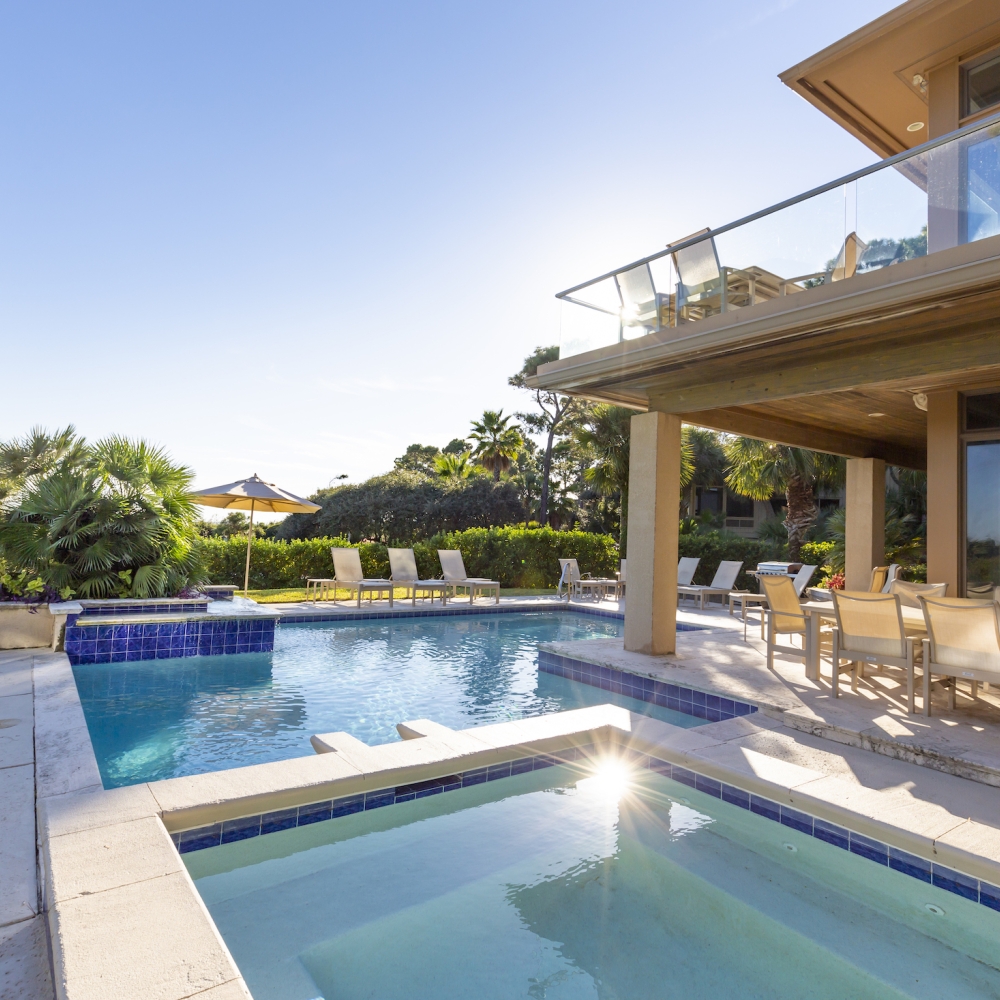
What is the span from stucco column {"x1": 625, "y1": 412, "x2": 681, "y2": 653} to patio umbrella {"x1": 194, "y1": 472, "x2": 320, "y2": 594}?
6565 mm

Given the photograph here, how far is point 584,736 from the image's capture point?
4559 millimetres

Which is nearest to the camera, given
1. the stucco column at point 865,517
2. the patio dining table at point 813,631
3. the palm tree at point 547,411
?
the patio dining table at point 813,631

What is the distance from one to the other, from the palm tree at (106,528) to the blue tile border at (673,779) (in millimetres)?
6348

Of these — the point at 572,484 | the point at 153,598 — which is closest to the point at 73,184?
the point at 153,598

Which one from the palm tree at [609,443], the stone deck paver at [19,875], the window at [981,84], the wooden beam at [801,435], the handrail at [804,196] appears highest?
the window at [981,84]

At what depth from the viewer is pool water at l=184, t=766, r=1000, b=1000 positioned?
249cm

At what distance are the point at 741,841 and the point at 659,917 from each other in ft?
2.85

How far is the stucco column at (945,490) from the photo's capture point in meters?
7.54

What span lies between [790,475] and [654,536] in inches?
438

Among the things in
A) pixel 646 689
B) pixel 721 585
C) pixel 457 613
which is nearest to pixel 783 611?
pixel 646 689

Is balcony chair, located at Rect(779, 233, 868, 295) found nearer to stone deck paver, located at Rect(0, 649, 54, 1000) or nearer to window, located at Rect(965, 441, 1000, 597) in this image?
window, located at Rect(965, 441, 1000, 597)

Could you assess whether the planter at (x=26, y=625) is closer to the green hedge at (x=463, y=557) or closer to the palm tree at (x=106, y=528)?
the palm tree at (x=106, y=528)

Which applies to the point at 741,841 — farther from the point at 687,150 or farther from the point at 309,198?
the point at 309,198

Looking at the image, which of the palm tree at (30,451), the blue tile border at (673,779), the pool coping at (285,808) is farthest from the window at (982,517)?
the palm tree at (30,451)
